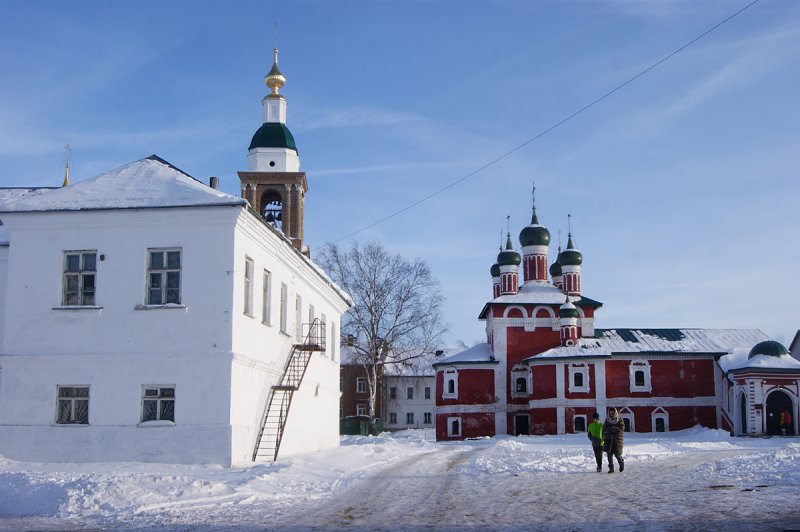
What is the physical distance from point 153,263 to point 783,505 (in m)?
14.3

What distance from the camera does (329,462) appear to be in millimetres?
21578

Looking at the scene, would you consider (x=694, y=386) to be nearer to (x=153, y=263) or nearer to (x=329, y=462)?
(x=329, y=462)

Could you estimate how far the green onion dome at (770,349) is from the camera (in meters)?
49.6

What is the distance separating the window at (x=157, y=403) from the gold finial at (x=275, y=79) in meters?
16.1

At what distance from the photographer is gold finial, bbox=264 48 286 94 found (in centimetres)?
3262

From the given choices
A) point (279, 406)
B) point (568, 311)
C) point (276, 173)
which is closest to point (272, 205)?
point (276, 173)

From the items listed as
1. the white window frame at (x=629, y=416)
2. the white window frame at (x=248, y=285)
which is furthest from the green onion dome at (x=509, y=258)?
the white window frame at (x=248, y=285)

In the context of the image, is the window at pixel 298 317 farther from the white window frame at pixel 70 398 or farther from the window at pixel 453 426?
the window at pixel 453 426

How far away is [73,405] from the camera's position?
20.2 metres

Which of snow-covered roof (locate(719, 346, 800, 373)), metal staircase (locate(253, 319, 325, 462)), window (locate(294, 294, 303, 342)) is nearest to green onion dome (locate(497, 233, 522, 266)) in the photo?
snow-covered roof (locate(719, 346, 800, 373))

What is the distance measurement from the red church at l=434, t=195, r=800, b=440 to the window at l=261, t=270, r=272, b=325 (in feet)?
106

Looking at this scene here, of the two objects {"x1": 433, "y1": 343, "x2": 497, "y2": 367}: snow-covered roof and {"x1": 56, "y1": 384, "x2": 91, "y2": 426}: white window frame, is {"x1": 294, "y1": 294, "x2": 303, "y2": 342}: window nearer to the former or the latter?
{"x1": 56, "y1": 384, "x2": 91, "y2": 426}: white window frame

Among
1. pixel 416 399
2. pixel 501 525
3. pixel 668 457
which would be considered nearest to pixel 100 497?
pixel 501 525

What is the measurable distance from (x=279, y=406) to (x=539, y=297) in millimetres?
35831
